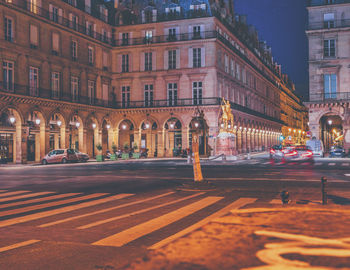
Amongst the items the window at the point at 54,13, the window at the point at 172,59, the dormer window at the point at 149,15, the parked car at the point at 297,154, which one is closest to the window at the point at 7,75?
the window at the point at 54,13

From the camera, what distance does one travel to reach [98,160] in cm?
4075

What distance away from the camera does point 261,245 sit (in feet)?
20.0

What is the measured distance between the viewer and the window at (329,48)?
4850cm

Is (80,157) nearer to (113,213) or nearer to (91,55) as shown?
(91,55)

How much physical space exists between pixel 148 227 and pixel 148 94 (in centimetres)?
4544

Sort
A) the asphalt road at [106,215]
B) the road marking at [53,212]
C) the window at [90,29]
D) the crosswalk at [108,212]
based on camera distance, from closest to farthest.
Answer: the asphalt road at [106,215], the crosswalk at [108,212], the road marking at [53,212], the window at [90,29]

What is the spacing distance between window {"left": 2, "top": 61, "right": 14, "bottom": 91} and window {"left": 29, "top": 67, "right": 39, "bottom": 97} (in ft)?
7.58

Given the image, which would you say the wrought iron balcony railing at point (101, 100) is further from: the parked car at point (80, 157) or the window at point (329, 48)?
the window at point (329, 48)

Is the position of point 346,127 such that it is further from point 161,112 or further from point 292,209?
point 292,209

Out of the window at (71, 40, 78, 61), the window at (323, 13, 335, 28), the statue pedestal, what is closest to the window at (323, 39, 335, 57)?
the window at (323, 13, 335, 28)

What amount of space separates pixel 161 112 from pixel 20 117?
18.8 meters

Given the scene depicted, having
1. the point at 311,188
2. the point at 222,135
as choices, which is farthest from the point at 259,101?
the point at 311,188

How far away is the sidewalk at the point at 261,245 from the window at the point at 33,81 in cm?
3465

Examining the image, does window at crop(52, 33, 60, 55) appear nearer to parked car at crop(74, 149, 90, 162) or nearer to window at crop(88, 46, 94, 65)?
window at crop(88, 46, 94, 65)
